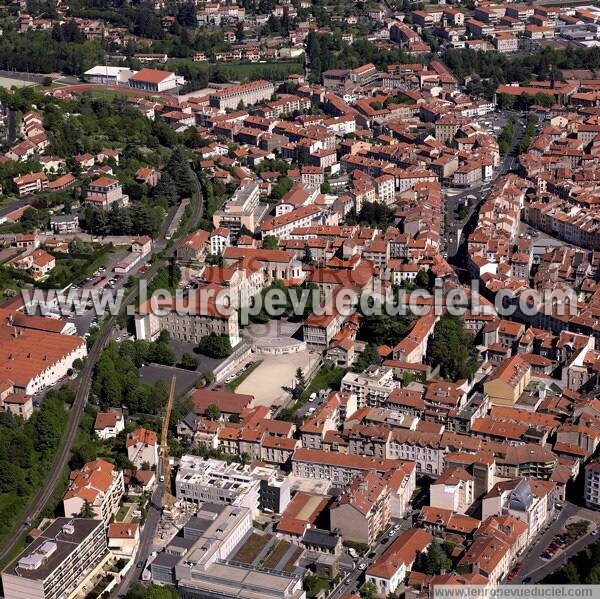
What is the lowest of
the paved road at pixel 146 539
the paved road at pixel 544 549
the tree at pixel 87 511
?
the paved road at pixel 146 539

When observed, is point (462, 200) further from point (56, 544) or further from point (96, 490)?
point (56, 544)

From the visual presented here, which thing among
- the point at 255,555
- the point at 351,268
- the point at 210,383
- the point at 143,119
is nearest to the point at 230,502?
the point at 255,555

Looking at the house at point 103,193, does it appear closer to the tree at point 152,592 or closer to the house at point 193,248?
the house at point 193,248

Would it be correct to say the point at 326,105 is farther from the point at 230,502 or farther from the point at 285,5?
the point at 230,502

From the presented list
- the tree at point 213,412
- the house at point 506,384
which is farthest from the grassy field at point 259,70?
the tree at point 213,412

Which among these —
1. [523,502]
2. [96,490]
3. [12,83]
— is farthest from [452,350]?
[12,83]

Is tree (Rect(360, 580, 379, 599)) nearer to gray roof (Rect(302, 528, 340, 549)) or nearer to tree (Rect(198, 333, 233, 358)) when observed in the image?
gray roof (Rect(302, 528, 340, 549))
